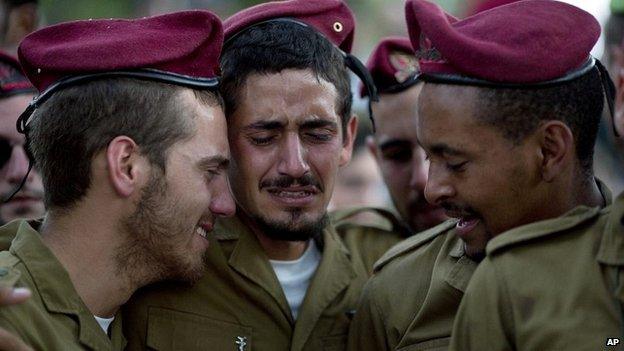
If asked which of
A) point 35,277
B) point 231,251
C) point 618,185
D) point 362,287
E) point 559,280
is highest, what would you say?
point 559,280

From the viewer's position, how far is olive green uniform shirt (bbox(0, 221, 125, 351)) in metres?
3.27

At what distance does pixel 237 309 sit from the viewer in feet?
13.3

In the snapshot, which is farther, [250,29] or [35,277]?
[250,29]

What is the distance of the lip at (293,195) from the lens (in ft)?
13.3

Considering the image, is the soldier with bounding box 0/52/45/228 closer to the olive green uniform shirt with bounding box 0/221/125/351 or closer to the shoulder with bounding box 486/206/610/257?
the olive green uniform shirt with bounding box 0/221/125/351

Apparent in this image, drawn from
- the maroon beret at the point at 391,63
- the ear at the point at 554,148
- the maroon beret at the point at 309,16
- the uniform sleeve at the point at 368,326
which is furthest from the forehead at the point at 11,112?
the ear at the point at 554,148

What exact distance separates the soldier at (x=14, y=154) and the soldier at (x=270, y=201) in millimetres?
1525

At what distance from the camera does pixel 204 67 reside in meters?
3.79

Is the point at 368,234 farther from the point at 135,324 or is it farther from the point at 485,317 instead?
the point at 485,317

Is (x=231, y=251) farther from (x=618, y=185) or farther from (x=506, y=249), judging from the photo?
(x=618, y=185)

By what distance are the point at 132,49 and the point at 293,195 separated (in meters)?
0.94

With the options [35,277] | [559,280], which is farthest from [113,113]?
[559,280]

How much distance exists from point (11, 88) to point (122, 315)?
2.00m

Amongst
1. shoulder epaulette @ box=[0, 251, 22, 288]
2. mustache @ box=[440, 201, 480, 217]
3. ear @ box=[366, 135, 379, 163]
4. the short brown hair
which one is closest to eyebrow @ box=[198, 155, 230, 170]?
the short brown hair
